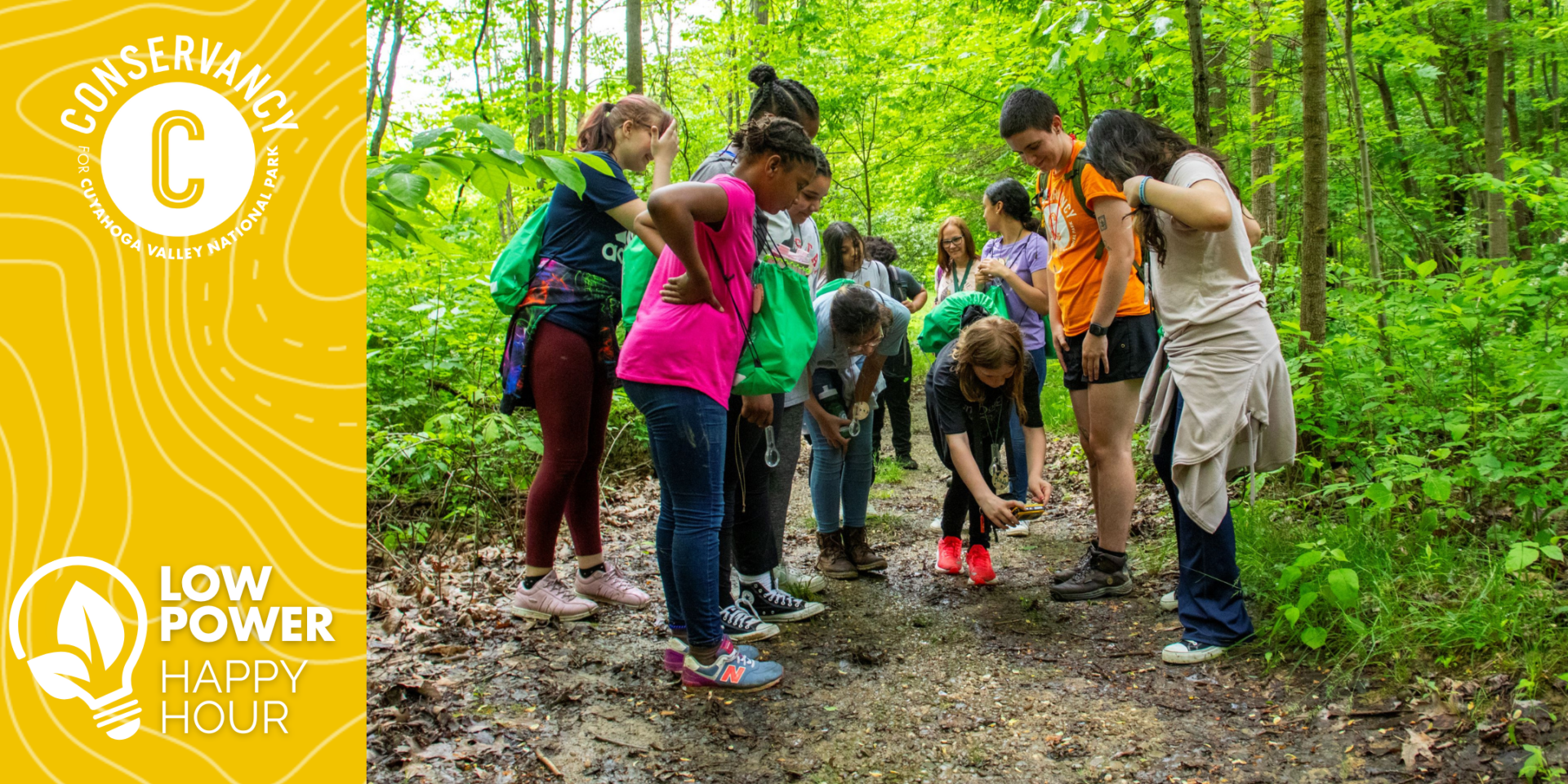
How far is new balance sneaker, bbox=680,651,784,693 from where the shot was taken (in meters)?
2.88

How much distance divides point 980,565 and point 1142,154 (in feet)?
6.17

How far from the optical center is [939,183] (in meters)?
10.8

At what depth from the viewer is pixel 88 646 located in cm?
134

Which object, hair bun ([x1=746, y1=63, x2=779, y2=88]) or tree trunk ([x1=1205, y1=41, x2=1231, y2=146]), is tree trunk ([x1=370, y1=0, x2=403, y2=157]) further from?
tree trunk ([x1=1205, y1=41, x2=1231, y2=146])

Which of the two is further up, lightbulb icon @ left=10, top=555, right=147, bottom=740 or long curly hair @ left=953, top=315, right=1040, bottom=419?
long curly hair @ left=953, top=315, right=1040, bottom=419

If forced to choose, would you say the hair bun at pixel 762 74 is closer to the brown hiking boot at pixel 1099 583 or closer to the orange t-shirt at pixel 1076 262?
the orange t-shirt at pixel 1076 262

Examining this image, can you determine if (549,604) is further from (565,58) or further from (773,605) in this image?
(565,58)

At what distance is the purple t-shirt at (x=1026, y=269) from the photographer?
479 cm

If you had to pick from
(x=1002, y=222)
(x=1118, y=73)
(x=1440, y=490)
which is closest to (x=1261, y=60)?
(x=1118, y=73)

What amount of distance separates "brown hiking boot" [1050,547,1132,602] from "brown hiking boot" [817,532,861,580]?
0.94 metres

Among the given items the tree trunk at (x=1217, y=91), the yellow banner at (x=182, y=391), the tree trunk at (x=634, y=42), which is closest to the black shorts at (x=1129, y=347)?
the yellow banner at (x=182, y=391)

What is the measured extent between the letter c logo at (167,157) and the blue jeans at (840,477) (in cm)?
290

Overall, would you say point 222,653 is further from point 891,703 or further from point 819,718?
point 891,703

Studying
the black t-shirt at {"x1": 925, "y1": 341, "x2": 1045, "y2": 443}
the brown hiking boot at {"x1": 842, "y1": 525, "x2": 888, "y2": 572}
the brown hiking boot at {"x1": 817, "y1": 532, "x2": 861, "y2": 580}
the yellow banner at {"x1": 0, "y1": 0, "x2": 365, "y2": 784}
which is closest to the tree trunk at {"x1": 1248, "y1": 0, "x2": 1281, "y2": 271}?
the black t-shirt at {"x1": 925, "y1": 341, "x2": 1045, "y2": 443}
